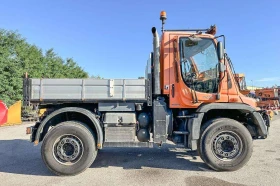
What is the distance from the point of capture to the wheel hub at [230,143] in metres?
4.81

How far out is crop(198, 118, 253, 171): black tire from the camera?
476 centimetres

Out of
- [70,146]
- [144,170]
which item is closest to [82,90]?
[70,146]

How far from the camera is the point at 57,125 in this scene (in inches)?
191

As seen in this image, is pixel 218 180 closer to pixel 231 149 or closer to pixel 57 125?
pixel 231 149

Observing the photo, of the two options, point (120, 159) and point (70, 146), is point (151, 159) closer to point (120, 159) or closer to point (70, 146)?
point (120, 159)

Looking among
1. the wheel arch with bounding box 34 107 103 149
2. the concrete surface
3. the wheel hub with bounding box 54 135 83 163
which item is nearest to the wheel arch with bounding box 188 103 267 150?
the concrete surface

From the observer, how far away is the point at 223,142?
16.0 feet

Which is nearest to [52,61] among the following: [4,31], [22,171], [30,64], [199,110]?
[30,64]

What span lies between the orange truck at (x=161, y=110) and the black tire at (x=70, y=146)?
0.07 ft

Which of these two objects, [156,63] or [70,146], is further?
[156,63]

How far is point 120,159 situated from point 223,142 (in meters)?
2.64

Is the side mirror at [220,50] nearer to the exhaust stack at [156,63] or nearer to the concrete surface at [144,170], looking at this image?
the exhaust stack at [156,63]

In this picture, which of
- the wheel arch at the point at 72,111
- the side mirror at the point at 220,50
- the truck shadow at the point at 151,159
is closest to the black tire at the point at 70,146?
the wheel arch at the point at 72,111

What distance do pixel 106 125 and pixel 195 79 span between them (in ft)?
7.59
